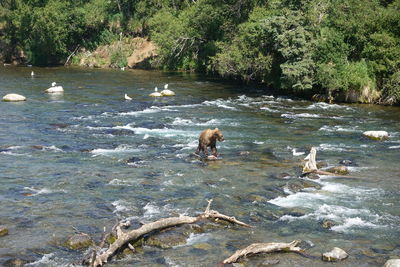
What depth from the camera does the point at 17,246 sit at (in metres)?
13.1

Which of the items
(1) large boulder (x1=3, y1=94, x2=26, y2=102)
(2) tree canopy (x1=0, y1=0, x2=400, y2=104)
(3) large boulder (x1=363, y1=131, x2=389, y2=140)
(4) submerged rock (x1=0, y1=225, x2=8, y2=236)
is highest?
(2) tree canopy (x1=0, y1=0, x2=400, y2=104)

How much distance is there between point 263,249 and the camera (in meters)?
13.0

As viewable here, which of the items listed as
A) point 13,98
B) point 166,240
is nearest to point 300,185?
point 166,240

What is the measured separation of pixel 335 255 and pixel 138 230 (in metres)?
5.11

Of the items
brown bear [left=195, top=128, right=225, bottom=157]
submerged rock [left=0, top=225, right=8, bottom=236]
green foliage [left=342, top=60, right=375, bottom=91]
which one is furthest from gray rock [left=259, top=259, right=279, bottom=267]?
green foliage [left=342, top=60, right=375, bottom=91]

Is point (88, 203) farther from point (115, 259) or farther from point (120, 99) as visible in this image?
point (120, 99)

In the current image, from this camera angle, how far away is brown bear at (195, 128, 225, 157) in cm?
2197

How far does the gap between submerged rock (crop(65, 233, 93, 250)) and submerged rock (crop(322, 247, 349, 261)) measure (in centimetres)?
608

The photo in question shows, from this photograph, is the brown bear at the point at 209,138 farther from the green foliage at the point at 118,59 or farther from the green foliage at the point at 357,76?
the green foliage at the point at 118,59

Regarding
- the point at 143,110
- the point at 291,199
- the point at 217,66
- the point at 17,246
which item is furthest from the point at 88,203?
the point at 217,66

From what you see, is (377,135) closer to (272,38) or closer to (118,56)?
(272,38)

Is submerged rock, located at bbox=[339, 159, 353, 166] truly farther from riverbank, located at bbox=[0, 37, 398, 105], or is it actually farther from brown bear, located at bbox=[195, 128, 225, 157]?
riverbank, located at bbox=[0, 37, 398, 105]

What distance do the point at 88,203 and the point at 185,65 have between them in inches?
1925

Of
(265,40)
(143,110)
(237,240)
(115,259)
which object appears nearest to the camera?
(115,259)
